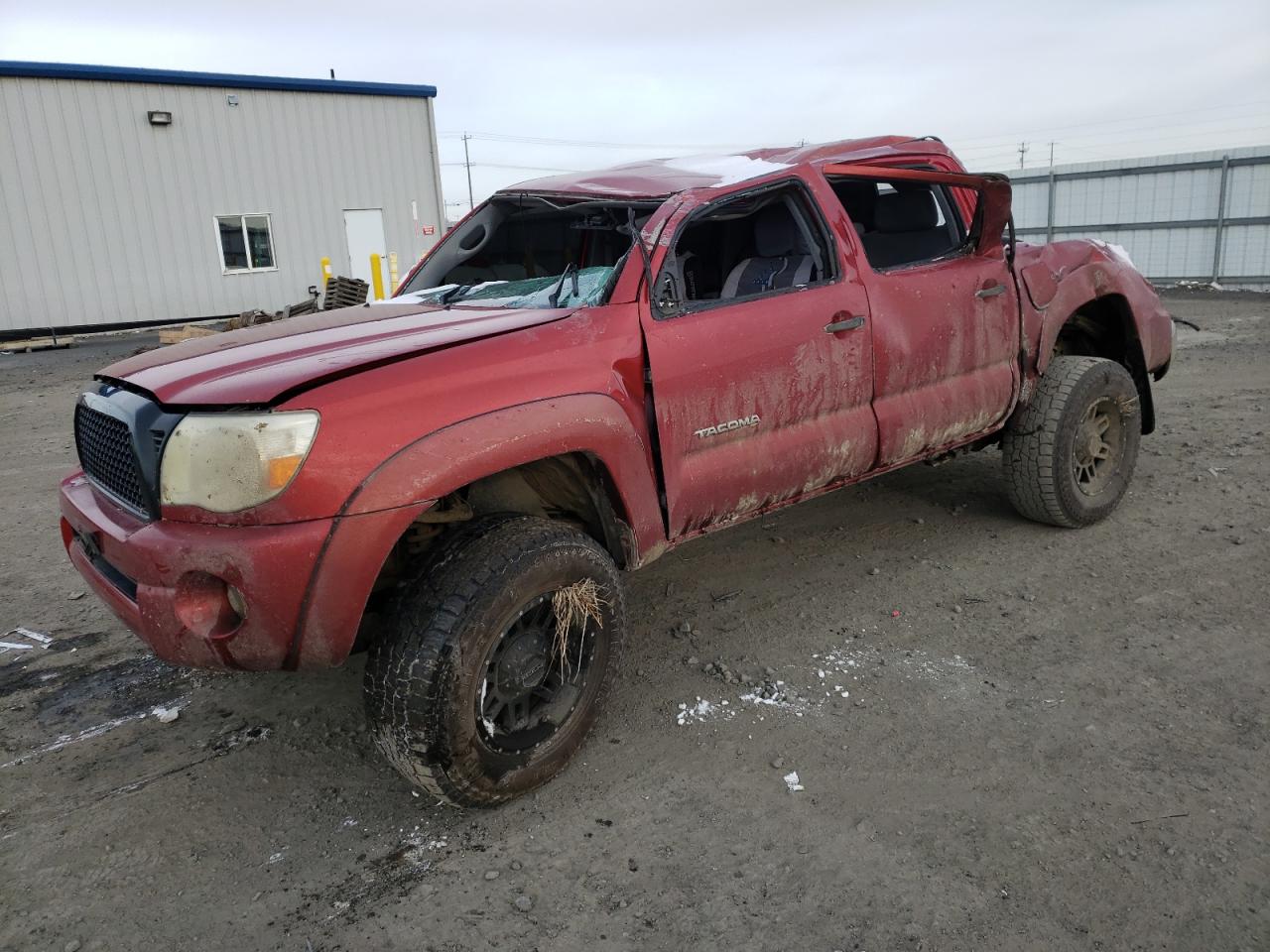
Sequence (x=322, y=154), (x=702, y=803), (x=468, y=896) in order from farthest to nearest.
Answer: (x=322, y=154) < (x=702, y=803) < (x=468, y=896)

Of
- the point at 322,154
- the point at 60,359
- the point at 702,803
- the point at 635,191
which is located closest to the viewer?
the point at 702,803

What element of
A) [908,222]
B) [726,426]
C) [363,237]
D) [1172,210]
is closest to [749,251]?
[908,222]

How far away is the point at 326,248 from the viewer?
20062 millimetres

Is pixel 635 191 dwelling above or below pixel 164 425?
above

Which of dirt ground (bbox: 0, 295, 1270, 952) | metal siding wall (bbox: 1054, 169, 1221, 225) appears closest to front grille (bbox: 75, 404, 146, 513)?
dirt ground (bbox: 0, 295, 1270, 952)

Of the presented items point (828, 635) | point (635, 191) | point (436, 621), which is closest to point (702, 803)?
point (436, 621)

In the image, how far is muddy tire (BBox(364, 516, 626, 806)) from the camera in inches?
99.1

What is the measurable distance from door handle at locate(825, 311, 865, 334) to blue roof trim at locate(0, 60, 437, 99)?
18287 millimetres

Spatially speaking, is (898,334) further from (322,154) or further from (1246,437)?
→ (322,154)

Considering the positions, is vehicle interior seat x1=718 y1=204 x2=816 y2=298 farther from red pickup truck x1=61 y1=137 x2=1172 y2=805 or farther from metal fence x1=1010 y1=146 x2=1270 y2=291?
metal fence x1=1010 y1=146 x2=1270 y2=291

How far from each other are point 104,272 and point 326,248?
4311mm

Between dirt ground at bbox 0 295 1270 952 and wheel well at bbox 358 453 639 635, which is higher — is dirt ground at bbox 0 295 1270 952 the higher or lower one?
the lower one

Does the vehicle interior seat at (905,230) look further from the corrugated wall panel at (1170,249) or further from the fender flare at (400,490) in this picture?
the corrugated wall panel at (1170,249)

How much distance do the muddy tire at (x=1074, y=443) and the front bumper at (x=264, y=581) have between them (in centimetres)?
326
